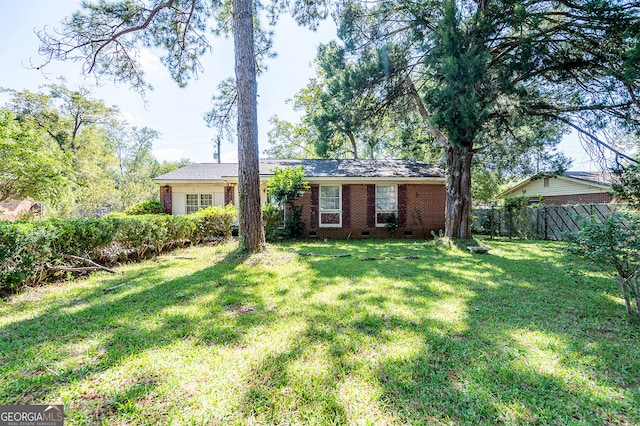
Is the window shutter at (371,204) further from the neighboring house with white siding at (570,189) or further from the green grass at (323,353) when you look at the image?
the neighboring house with white siding at (570,189)

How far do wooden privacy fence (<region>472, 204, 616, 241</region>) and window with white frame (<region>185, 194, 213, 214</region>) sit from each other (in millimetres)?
15309

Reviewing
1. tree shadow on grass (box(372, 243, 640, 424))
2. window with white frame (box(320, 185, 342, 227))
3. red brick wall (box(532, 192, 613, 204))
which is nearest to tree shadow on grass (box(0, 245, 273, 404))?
tree shadow on grass (box(372, 243, 640, 424))

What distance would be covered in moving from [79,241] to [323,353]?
5.83 metres

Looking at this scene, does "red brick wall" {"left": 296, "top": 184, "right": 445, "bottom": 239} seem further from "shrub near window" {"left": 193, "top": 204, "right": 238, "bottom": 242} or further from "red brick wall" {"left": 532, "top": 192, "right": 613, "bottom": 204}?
"red brick wall" {"left": 532, "top": 192, "right": 613, "bottom": 204}

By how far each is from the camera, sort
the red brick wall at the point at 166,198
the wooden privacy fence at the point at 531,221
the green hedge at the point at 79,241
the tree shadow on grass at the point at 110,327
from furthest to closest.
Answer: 1. the red brick wall at the point at 166,198
2. the wooden privacy fence at the point at 531,221
3. the green hedge at the point at 79,241
4. the tree shadow on grass at the point at 110,327

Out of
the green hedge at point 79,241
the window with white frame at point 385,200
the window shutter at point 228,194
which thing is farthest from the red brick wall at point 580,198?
the green hedge at point 79,241

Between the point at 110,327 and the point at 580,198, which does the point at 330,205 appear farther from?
the point at 580,198

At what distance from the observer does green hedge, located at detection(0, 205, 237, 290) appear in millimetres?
4207

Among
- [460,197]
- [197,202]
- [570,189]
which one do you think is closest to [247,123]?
[460,197]

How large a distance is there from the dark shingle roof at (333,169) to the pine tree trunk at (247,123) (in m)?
4.76

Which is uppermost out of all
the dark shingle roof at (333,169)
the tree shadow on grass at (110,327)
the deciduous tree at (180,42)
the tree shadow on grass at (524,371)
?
the deciduous tree at (180,42)

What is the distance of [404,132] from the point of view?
13.7 metres

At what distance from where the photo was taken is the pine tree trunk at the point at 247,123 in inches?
266

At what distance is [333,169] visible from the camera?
13555 mm
